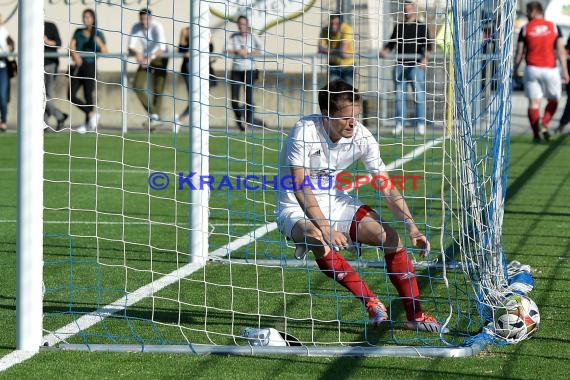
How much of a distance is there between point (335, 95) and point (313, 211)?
0.67 meters

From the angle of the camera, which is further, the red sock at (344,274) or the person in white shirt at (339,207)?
the red sock at (344,274)

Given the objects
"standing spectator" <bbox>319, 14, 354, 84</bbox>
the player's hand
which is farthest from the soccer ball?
"standing spectator" <bbox>319, 14, 354, 84</bbox>

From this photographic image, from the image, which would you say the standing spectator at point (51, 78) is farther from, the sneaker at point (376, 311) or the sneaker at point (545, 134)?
the sneaker at point (376, 311)

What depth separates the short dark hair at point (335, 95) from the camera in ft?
20.8

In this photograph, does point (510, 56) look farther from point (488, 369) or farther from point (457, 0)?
point (488, 369)

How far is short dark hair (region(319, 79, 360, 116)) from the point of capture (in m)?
6.35

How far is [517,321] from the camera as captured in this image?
5.93m

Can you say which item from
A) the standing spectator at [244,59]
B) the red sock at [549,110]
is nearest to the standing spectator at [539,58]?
the red sock at [549,110]

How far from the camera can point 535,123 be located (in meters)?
18.2

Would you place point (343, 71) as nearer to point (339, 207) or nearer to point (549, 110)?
point (339, 207)

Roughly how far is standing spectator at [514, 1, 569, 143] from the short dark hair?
478 inches

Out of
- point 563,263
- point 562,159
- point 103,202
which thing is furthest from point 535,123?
point 563,263

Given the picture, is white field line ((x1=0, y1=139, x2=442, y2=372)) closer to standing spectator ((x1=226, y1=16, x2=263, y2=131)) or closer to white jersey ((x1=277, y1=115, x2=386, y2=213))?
standing spectator ((x1=226, y1=16, x2=263, y2=131))

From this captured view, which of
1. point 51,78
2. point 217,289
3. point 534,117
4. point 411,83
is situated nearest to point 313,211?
point 217,289
